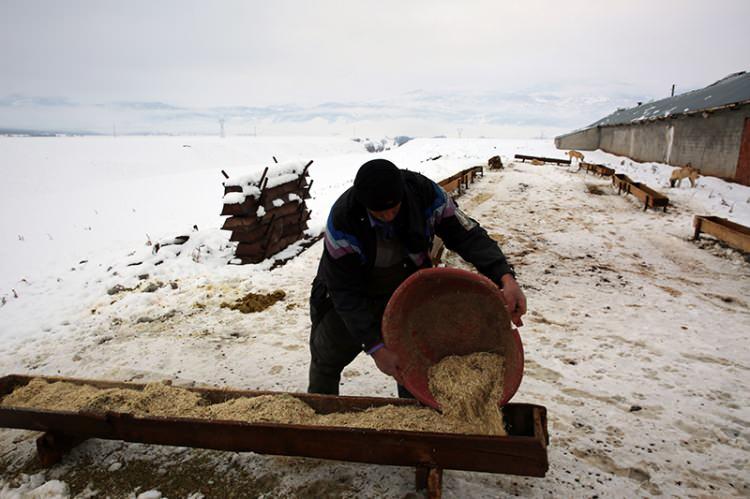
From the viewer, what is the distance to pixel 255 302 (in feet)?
19.7

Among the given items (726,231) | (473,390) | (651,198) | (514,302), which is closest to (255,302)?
(473,390)

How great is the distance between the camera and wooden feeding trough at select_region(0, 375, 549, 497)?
2.30 metres

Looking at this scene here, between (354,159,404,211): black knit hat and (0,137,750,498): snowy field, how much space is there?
71.4 inches

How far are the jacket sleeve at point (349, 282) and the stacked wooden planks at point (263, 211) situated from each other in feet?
18.1

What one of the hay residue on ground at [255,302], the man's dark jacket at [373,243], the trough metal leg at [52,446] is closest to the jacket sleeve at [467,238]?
the man's dark jacket at [373,243]

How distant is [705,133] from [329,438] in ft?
70.0

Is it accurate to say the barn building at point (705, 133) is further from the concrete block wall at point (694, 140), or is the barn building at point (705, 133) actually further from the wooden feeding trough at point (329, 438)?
the wooden feeding trough at point (329, 438)

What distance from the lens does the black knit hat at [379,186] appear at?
7.71ft

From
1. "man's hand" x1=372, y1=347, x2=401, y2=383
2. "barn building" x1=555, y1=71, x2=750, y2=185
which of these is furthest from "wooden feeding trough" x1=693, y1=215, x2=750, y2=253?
"barn building" x1=555, y1=71, x2=750, y2=185

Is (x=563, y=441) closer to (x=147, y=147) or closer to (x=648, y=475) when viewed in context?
(x=648, y=475)

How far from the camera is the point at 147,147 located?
48906mm

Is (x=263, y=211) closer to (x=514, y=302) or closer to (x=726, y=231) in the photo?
(x=514, y=302)

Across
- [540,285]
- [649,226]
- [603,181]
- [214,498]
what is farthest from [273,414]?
[603,181]

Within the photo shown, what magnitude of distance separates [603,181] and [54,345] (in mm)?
19761
